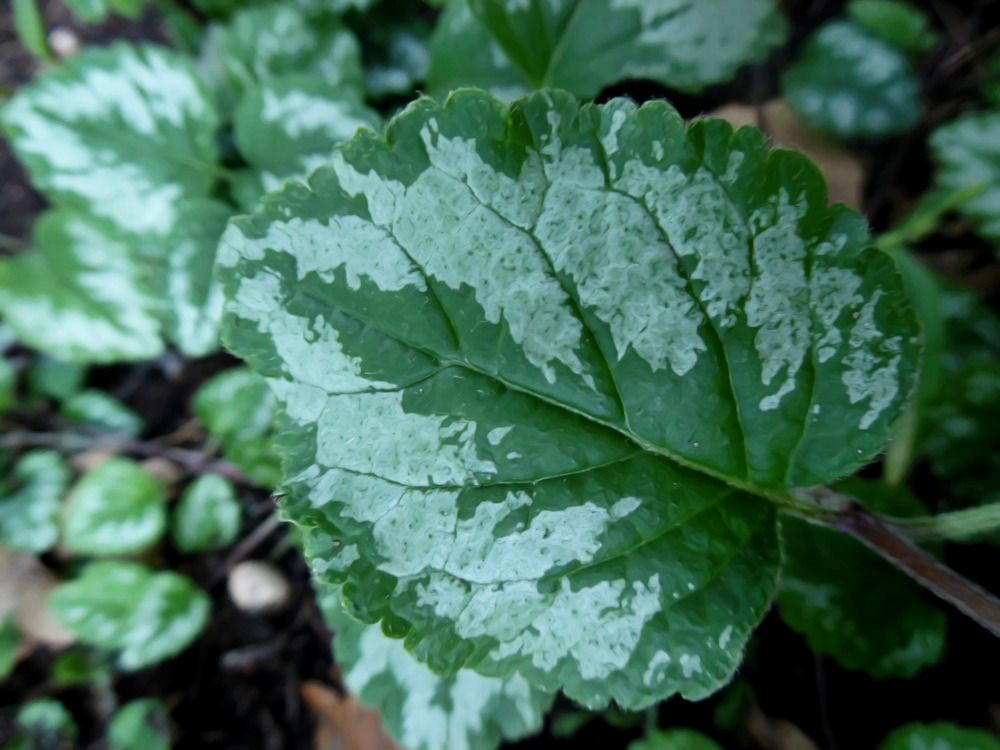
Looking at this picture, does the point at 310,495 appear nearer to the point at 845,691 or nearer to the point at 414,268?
the point at 414,268

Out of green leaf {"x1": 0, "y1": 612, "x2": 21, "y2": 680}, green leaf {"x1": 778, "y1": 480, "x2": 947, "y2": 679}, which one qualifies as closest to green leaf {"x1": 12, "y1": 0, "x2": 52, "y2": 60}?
green leaf {"x1": 0, "y1": 612, "x2": 21, "y2": 680}

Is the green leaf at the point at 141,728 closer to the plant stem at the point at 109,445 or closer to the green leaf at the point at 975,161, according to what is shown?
the plant stem at the point at 109,445

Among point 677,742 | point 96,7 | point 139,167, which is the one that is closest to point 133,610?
point 139,167

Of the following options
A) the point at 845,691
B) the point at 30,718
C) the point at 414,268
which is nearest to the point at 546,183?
the point at 414,268

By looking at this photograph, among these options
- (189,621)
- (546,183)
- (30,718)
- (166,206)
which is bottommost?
(30,718)

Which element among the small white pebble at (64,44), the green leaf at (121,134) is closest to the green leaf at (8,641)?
the green leaf at (121,134)

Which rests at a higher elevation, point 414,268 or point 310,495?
point 414,268
